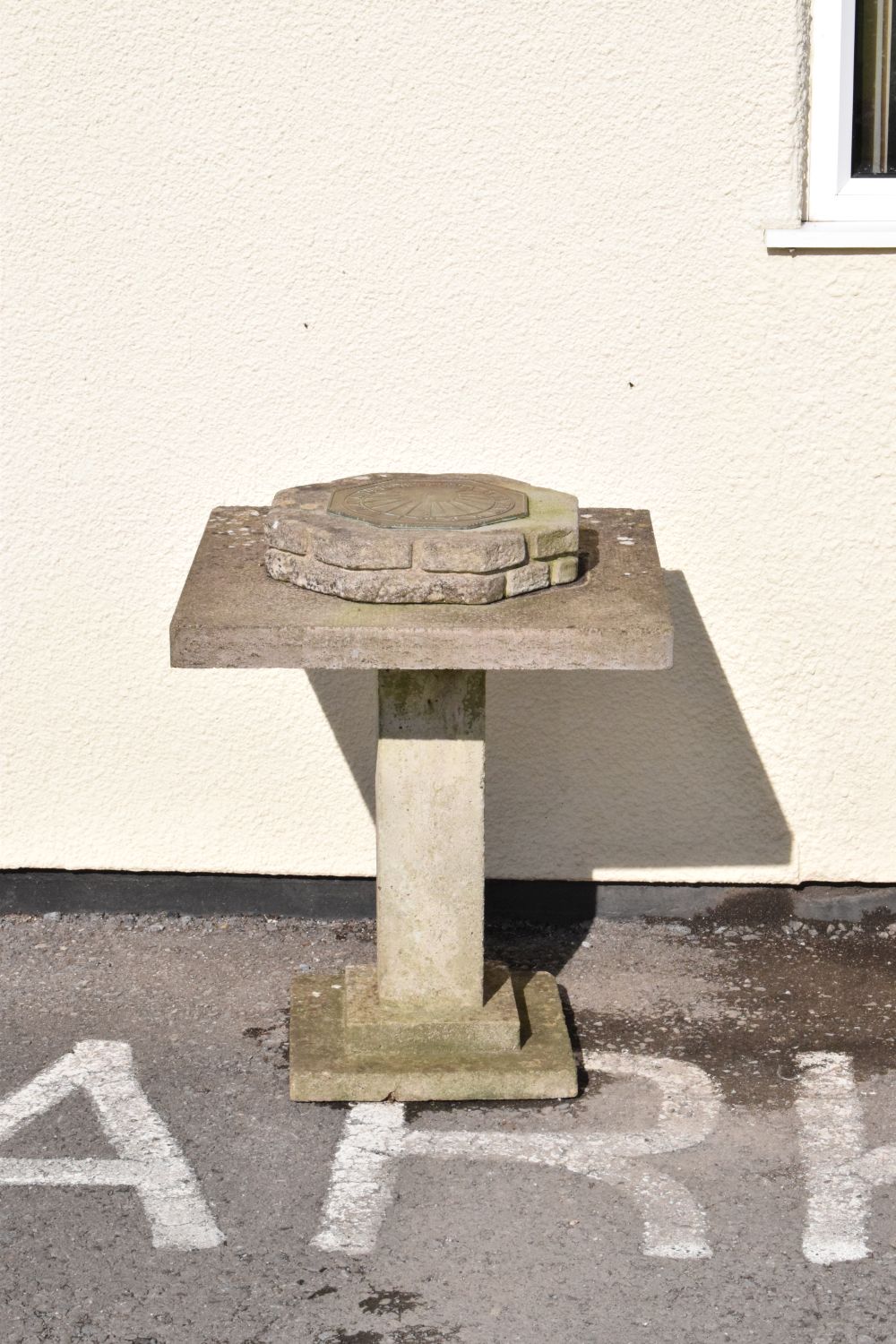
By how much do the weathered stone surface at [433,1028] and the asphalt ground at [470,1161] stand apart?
0.48 feet

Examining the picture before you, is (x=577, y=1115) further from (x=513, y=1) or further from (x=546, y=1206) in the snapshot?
(x=513, y=1)

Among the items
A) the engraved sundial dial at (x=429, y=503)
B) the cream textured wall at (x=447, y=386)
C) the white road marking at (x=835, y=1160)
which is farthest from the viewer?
the cream textured wall at (x=447, y=386)

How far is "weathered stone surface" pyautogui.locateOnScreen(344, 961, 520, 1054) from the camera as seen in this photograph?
151 inches

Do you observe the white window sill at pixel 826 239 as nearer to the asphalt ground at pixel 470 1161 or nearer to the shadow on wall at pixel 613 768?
the shadow on wall at pixel 613 768

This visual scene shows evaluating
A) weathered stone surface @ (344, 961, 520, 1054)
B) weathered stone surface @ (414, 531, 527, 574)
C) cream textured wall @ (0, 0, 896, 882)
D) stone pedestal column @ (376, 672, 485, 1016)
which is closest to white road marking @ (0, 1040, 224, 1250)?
weathered stone surface @ (344, 961, 520, 1054)

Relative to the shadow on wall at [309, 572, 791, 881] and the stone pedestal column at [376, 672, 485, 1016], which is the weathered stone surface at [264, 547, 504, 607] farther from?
the shadow on wall at [309, 572, 791, 881]

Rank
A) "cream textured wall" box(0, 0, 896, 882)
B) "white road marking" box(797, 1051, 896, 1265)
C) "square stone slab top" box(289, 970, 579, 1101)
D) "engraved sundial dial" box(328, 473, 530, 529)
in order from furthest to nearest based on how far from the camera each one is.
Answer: "cream textured wall" box(0, 0, 896, 882)
"square stone slab top" box(289, 970, 579, 1101)
"engraved sundial dial" box(328, 473, 530, 529)
"white road marking" box(797, 1051, 896, 1265)

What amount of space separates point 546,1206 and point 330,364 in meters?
2.15

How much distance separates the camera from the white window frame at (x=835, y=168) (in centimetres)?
422

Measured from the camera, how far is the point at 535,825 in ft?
15.4

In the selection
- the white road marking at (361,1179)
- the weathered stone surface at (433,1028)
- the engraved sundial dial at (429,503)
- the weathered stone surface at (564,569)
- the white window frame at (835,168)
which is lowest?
the white road marking at (361,1179)

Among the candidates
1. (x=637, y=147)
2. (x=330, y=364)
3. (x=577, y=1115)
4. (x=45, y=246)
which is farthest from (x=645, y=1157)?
(x=45, y=246)

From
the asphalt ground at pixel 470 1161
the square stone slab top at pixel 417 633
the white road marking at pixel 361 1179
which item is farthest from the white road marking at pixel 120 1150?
→ the square stone slab top at pixel 417 633

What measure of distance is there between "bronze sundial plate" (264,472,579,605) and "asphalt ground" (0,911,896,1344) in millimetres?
1174
